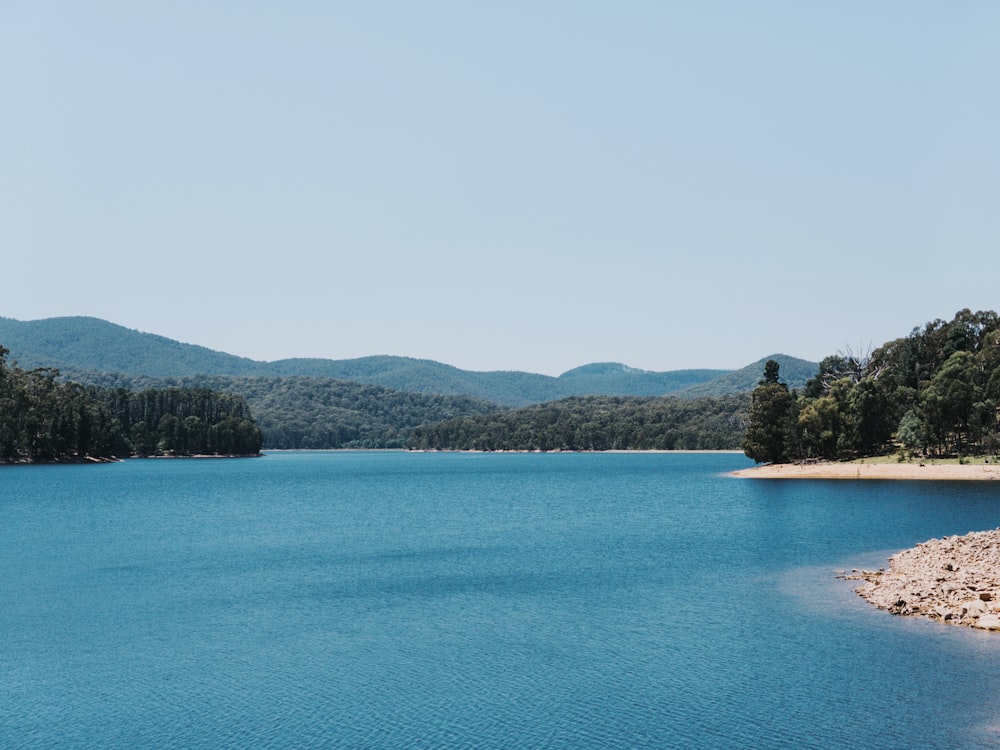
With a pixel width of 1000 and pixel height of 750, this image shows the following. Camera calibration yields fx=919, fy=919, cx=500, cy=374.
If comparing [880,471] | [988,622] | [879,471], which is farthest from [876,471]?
[988,622]

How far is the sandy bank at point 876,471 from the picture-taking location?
420 ft

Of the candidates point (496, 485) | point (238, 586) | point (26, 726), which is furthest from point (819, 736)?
point (496, 485)

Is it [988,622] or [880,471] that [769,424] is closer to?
[880,471]

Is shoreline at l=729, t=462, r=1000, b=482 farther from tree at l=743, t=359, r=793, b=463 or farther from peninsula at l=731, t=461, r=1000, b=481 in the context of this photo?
tree at l=743, t=359, r=793, b=463

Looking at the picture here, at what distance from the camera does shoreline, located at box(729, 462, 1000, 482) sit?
128 meters

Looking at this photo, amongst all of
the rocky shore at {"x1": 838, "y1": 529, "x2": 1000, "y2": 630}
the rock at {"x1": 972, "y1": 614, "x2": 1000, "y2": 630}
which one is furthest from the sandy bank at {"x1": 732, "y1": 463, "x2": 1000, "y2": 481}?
the rock at {"x1": 972, "y1": 614, "x2": 1000, "y2": 630}

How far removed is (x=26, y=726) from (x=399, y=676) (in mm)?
13295

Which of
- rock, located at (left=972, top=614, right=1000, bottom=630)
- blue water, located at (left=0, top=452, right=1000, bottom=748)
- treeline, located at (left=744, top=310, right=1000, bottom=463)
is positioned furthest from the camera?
treeline, located at (left=744, top=310, right=1000, bottom=463)

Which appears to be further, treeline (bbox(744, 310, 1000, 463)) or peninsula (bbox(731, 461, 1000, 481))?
treeline (bbox(744, 310, 1000, 463))

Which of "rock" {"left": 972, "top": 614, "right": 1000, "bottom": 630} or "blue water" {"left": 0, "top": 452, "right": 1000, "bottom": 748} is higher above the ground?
"rock" {"left": 972, "top": 614, "right": 1000, "bottom": 630}

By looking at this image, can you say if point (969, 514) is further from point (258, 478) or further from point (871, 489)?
point (258, 478)

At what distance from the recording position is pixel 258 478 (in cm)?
19462

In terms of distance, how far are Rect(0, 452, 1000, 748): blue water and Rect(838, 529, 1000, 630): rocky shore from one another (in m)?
1.83

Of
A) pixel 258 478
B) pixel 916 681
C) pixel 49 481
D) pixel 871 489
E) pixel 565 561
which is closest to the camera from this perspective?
pixel 916 681
